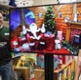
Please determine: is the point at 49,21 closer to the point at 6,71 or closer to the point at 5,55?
the point at 5,55

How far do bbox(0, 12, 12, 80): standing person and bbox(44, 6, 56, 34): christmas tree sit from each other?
774 mm

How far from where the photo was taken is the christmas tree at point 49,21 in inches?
118

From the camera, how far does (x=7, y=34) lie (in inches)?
133

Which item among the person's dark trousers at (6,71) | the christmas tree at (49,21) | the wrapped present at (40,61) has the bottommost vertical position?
the person's dark trousers at (6,71)

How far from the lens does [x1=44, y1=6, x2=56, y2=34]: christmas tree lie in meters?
2.99

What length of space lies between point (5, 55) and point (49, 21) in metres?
0.95

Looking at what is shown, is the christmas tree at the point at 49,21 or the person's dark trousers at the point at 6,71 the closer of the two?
the christmas tree at the point at 49,21

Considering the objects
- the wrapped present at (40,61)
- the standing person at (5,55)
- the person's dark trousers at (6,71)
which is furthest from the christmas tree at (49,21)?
the person's dark trousers at (6,71)

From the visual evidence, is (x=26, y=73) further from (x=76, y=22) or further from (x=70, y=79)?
(x=76, y=22)

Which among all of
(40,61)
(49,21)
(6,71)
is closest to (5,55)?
(6,71)

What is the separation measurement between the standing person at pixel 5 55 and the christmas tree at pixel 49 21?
30.5 inches

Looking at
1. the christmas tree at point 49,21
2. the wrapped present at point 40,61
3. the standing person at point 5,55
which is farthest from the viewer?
the wrapped present at point 40,61

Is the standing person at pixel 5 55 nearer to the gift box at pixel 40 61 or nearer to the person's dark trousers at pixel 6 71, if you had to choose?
the person's dark trousers at pixel 6 71

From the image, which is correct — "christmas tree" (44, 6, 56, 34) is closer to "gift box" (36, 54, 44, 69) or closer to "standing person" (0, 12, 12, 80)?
"gift box" (36, 54, 44, 69)
